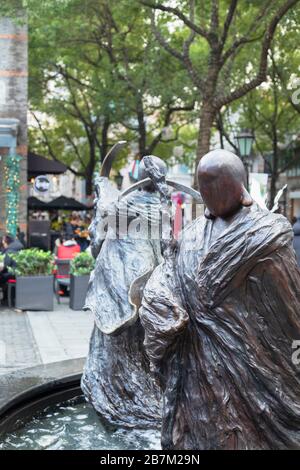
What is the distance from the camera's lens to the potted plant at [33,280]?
1257 cm

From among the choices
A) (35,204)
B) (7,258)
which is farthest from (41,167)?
(7,258)

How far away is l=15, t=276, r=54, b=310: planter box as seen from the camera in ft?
41.4

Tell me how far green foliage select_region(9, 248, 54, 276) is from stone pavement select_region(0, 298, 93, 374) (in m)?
0.77

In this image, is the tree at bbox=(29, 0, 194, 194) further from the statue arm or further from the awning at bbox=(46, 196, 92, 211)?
the statue arm

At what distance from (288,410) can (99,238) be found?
2959 mm

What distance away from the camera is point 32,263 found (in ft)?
41.2

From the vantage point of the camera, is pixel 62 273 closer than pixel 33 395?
No

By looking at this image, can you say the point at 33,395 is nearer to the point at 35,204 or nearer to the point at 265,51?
the point at 265,51

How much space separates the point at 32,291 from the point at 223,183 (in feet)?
33.0

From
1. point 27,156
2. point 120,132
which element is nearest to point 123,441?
point 27,156

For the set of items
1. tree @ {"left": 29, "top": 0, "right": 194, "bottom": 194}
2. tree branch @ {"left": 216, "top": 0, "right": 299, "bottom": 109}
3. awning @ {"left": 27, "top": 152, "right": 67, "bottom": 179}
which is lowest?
awning @ {"left": 27, "top": 152, "right": 67, "bottom": 179}

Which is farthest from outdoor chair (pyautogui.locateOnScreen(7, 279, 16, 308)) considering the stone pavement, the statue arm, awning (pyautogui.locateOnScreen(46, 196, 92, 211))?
awning (pyautogui.locateOnScreen(46, 196, 92, 211))

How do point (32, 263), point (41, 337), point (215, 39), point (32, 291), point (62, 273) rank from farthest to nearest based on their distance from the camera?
point (62, 273), point (215, 39), point (32, 291), point (32, 263), point (41, 337)

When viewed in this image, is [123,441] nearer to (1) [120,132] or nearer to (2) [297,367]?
(2) [297,367]
